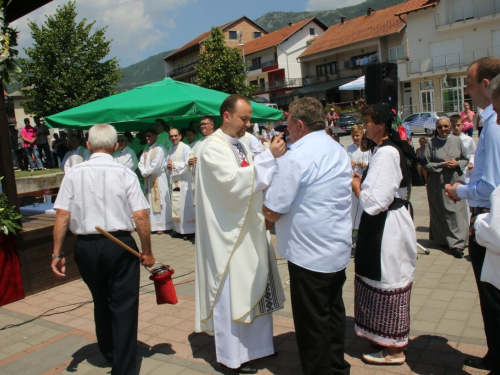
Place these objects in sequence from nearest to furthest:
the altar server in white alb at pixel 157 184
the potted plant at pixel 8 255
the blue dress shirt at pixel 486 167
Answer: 1. the blue dress shirt at pixel 486 167
2. the potted plant at pixel 8 255
3. the altar server in white alb at pixel 157 184

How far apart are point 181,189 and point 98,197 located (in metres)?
5.30

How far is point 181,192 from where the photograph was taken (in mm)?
8633

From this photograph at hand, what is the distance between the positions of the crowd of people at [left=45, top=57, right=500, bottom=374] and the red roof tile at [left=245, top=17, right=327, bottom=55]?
174 feet

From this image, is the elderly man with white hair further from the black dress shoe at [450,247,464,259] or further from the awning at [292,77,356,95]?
the awning at [292,77,356,95]

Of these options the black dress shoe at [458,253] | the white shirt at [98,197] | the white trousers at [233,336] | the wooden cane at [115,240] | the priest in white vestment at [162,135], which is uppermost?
the priest in white vestment at [162,135]

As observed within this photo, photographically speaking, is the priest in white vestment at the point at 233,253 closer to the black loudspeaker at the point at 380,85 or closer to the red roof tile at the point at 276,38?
the black loudspeaker at the point at 380,85

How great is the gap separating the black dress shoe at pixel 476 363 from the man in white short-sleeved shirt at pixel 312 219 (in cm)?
107

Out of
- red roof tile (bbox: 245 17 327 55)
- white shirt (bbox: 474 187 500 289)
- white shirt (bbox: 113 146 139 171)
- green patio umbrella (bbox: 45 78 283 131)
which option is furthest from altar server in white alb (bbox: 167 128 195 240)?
red roof tile (bbox: 245 17 327 55)

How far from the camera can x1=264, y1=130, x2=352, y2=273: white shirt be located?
9.59ft

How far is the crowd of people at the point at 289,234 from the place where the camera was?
298 cm

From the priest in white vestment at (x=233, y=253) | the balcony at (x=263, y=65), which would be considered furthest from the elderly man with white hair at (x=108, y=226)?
the balcony at (x=263, y=65)

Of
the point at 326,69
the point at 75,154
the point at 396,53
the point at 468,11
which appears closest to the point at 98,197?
the point at 75,154

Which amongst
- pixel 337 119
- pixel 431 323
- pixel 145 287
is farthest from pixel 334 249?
pixel 337 119

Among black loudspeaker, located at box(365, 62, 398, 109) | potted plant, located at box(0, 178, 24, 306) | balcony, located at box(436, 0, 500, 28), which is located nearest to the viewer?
potted plant, located at box(0, 178, 24, 306)
